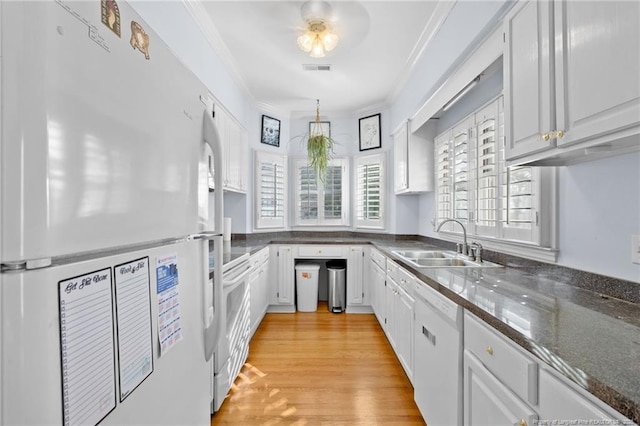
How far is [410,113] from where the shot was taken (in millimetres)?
3162

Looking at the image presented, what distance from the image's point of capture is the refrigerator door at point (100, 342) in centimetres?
44

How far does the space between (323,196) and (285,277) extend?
51.4 inches

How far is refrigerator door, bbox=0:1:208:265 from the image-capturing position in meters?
0.44

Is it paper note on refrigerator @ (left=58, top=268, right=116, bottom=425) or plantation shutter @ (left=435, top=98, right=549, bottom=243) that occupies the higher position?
plantation shutter @ (left=435, top=98, right=549, bottom=243)

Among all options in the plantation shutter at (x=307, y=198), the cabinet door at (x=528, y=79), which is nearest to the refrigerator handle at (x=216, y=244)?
the cabinet door at (x=528, y=79)

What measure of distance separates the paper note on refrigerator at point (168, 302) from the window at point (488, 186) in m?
1.71

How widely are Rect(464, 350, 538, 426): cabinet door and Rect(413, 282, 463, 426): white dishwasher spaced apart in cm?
7

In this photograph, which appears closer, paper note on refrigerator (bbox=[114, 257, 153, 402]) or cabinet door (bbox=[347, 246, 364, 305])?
paper note on refrigerator (bbox=[114, 257, 153, 402])

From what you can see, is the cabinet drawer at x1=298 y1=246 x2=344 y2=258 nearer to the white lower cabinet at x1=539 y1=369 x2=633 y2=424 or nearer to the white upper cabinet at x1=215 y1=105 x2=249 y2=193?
the white upper cabinet at x1=215 y1=105 x2=249 y2=193

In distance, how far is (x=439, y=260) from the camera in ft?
7.49

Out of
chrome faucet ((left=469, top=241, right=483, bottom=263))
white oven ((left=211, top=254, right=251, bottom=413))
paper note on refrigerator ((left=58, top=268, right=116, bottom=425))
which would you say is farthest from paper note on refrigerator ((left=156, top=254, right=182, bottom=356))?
chrome faucet ((left=469, top=241, right=483, bottom=263))

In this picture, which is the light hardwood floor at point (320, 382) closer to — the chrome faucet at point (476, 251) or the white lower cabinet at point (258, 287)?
the white lower cabinet at point (258, 287)

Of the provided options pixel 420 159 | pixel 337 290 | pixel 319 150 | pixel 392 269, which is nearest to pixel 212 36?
pixel 319 150

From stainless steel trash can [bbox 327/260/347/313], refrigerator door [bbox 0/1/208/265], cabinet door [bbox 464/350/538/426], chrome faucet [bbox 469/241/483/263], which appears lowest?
stainless steel trash can [bbox 327/260/347/313]
